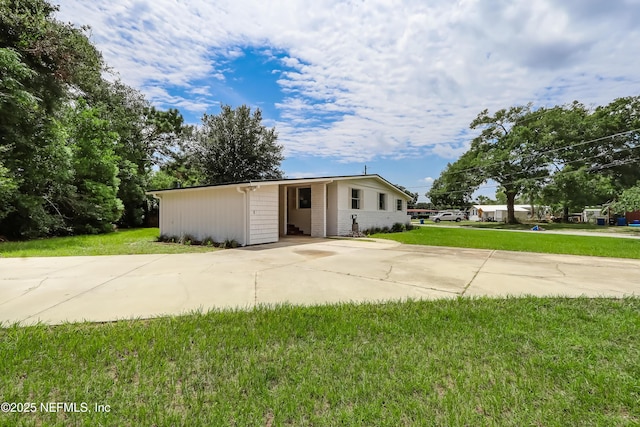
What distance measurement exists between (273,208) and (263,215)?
581mm

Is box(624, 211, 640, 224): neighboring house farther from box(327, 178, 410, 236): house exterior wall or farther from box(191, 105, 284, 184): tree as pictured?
box(191, 105, 284, 184): tree

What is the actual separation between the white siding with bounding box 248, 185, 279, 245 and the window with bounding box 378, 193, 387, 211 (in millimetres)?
7923

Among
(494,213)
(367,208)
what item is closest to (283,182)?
(367,208)

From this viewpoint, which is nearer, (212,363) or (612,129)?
(212,363)

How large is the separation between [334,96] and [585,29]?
10.2 metres

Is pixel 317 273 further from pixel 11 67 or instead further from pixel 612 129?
pixel 612 129

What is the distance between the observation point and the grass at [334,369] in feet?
5.74

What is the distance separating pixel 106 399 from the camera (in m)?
1.88

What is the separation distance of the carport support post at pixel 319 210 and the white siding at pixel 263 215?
2.76 metres

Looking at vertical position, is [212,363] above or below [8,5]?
below

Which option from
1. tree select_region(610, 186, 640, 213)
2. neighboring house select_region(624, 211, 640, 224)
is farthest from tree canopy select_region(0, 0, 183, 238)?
neighboring house select_region(624, 211, 640, 224)

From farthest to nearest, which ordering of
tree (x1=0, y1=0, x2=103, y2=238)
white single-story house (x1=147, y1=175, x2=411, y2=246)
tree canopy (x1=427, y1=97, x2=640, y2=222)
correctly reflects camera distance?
tree canopy (x1=427, y1=97, x2=640, y2=222), white single-story house (x1=147, y1=175, x2=411, y2=246), tree (x1=0, y1=0, x2=103, y2=238)

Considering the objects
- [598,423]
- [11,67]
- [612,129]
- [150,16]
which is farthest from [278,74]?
[612,129]

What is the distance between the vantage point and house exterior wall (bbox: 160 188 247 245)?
1022 cm
